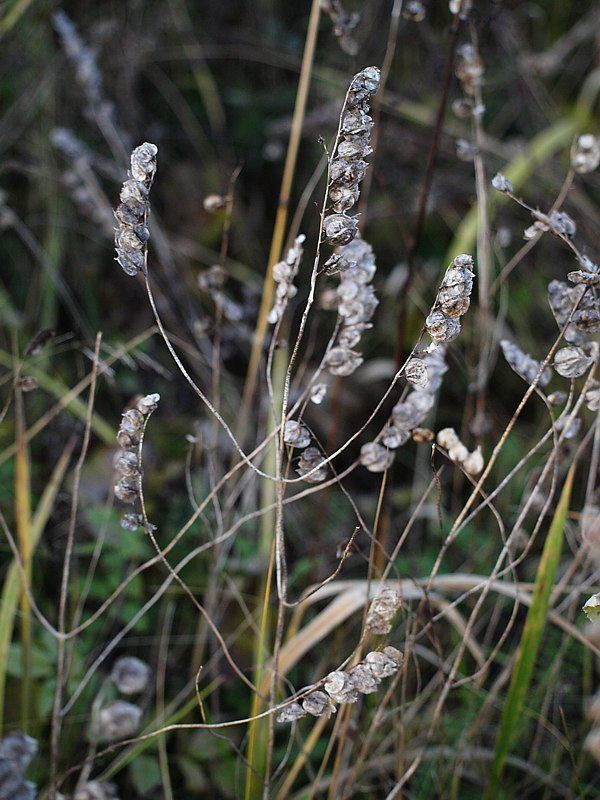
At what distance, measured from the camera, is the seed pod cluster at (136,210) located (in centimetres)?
76

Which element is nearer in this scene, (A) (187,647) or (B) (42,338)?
(B) (42,338)

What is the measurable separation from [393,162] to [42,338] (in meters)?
1.47

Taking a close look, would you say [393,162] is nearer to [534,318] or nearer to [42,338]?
[534,318]

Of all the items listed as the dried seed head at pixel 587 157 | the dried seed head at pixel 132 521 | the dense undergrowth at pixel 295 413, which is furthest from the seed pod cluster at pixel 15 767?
the dried seed head at pixel 587 157

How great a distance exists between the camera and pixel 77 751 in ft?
4.26

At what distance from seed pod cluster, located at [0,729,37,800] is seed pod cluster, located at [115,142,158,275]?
0.65m

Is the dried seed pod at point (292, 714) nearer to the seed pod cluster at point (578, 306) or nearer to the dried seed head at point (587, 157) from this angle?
the seed pod cluster at point (578, 306)

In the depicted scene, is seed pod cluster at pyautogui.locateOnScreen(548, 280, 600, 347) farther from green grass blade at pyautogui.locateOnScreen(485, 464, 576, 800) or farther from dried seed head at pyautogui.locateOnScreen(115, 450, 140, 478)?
dried seed head at pyautogui.locateOnScreen(115, 450, 140, 478)

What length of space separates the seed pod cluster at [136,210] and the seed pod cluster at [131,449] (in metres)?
0.14

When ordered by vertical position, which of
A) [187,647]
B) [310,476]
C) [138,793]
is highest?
[310,476]

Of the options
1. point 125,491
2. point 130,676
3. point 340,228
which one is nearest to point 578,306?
point 340,228

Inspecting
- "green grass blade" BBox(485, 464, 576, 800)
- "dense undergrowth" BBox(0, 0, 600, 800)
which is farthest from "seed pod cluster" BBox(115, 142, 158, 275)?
"green grass blade" BBox(485, 464, 576, 800)

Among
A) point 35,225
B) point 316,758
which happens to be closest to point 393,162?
point 35,225

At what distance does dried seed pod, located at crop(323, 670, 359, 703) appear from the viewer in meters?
0.77
